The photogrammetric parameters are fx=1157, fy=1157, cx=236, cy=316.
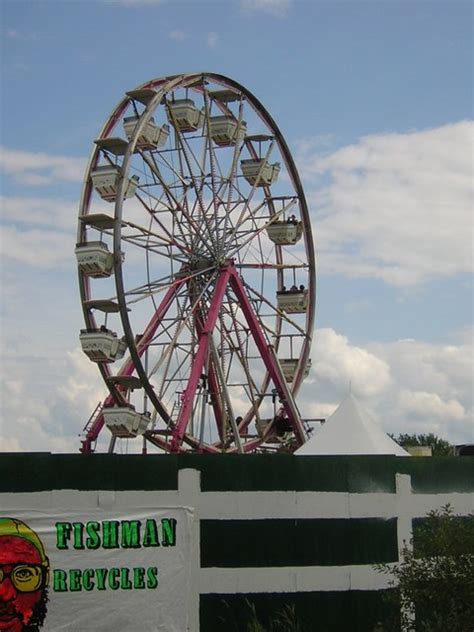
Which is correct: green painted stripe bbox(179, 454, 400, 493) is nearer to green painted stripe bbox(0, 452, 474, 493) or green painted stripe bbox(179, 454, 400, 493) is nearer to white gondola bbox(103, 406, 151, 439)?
green painted stripe bbox(0, 452, 474, 493)

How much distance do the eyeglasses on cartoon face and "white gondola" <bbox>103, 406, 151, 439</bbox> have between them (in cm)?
1556

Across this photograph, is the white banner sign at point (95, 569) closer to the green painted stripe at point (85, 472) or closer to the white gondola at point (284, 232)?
the green painted stripe at point (85, 472)

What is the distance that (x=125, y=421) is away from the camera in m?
31.5

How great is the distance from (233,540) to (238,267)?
762 inches

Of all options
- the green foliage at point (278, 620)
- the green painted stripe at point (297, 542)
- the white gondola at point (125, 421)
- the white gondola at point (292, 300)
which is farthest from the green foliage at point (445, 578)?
the white gondola at point (292, 300)

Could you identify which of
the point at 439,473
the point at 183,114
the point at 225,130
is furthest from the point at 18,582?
the point at 225,130

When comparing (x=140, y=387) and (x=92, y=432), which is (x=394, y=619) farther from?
(x=92, y=432)

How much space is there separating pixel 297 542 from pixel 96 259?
15557 millimetres

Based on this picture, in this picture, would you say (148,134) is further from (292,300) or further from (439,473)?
(439,473)

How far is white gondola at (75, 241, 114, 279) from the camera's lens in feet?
102

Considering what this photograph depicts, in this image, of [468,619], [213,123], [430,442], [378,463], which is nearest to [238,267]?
[213,123]

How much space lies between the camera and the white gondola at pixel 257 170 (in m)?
37.9

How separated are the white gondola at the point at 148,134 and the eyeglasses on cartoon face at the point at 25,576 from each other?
17.9m

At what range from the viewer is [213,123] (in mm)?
36250
